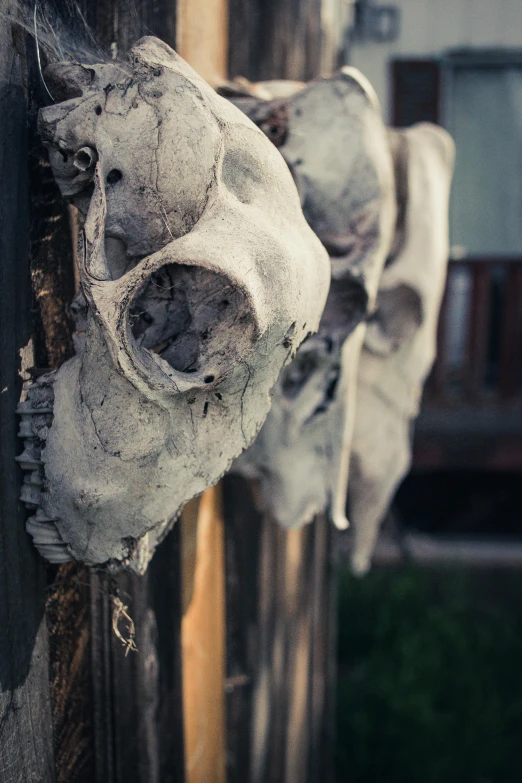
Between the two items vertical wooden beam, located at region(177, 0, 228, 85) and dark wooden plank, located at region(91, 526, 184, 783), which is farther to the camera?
vertical wooden beam, located at region(177, 0, 228, 85)

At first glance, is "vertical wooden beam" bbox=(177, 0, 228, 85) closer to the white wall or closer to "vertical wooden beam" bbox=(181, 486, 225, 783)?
"vertical wooden beam" bbox=(181, 486, 225, 783)

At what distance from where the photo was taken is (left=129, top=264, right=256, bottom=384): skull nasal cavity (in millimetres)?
776

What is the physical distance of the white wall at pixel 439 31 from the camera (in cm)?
487

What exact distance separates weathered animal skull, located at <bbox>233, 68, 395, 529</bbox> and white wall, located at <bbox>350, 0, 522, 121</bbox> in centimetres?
405

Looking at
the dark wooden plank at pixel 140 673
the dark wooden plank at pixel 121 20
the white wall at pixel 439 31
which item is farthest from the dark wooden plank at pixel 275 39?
the white wall at pixel 439 31

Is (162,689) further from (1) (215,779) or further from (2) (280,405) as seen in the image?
(1) (215,779)

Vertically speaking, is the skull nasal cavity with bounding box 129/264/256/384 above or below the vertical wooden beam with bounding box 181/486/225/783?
above

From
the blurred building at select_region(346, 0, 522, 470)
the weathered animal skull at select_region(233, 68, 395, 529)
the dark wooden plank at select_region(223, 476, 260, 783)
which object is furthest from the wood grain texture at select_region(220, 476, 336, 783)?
the blurred building at select_region(346, 0, 522, 470)

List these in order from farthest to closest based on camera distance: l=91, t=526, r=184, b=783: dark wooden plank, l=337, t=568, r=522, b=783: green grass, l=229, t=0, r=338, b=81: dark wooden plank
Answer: l=337, t=568, r=522, b=783: green grass → l=229, t=0, r=338, b=81: dark wooden plank → l=91, t=526, r=184, b=783: dark wooden plank

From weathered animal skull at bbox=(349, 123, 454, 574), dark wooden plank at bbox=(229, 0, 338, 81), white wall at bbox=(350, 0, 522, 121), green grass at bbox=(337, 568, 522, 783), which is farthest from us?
white wall at bbox=(350, 0, 522, 121)

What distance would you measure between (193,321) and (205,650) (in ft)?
3.05

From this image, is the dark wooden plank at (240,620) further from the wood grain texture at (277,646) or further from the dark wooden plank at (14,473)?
the dark wooden plank at (14,473)

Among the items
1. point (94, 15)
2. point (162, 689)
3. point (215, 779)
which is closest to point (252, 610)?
point (215, 779)

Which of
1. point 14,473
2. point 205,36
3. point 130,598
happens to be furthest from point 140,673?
point 205,36
